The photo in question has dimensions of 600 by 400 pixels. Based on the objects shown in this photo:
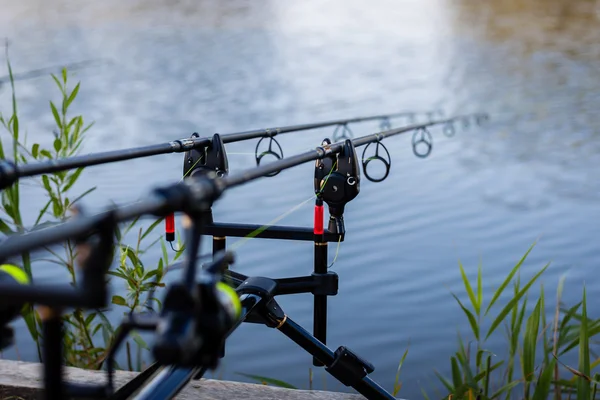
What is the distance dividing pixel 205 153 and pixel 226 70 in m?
8.40

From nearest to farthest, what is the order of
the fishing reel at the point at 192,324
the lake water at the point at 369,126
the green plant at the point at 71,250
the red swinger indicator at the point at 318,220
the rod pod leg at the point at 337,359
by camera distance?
the fishing reel at the point at 192,324
the rod pod leg at the point at 337,359
the red swinger indicator at the point at 318,220
the green plant at the point at 71,250
the lake water at the point at 369,126

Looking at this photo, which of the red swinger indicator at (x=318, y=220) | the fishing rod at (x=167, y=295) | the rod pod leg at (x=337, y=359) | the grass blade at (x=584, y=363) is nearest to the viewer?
the fishing rod at (x=167, y=295)

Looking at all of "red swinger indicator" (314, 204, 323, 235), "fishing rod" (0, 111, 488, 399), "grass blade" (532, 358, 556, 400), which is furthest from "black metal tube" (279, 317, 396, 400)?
"fishing rod" (0, 111, 488, 399)

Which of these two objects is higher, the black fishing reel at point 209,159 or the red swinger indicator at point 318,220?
the black fishing reel at point 209,159

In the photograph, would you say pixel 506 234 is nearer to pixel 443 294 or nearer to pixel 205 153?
pixel 443 294

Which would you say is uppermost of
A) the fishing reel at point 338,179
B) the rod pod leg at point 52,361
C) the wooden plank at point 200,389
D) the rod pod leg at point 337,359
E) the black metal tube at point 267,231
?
the fishing reel at point 338,179

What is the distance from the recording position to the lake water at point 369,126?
4770mm

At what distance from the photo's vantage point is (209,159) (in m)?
2.31

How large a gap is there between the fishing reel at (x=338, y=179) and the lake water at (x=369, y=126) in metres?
0.52

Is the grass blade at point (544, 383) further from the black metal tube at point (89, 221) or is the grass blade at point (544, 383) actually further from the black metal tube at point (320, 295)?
the black metal tube at point (89, 221)

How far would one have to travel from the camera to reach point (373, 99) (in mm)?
10344

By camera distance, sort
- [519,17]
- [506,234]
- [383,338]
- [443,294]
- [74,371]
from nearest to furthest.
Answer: [74,371] < [383,338] < [443,294] < [506,234] < [519,17]

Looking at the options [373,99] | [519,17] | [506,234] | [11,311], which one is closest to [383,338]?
[506,234]

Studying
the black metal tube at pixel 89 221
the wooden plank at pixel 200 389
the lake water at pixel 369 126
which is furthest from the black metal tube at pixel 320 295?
the black metal tube at pixel 89 221
